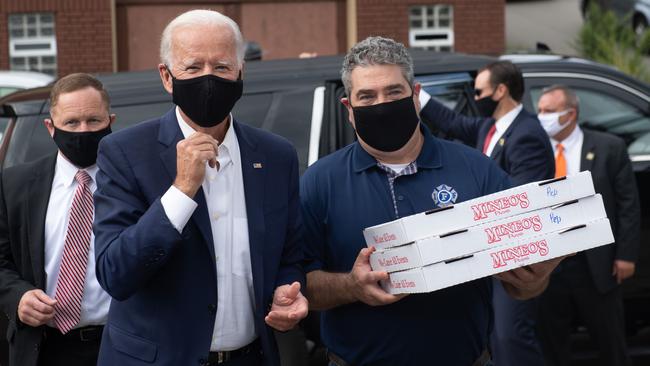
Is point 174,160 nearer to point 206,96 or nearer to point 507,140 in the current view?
point 206,96

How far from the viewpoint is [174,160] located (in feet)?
10.9

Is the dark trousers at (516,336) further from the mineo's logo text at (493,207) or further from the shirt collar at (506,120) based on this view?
the mineo's logo text at (493,207)

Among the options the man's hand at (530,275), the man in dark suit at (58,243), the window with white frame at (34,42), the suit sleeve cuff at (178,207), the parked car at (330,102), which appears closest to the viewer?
the suit sleeve cuff at (178,207)

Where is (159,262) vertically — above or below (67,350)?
above

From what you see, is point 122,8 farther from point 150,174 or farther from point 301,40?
point 150,174

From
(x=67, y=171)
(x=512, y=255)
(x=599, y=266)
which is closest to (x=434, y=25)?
(x=599, y=266)

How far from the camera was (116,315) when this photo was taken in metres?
3.37

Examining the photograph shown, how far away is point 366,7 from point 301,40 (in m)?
1.07

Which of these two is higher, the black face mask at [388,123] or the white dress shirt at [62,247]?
the black face mask at [388,123]

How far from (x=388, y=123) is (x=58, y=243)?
4.88 ft

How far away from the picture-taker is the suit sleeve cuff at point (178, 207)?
3.10m

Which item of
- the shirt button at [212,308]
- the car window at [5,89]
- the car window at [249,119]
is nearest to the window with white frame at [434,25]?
the car window at [5,89]

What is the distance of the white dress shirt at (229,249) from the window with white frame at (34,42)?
12767mm

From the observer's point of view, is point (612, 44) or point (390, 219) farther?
point (612, 44)
